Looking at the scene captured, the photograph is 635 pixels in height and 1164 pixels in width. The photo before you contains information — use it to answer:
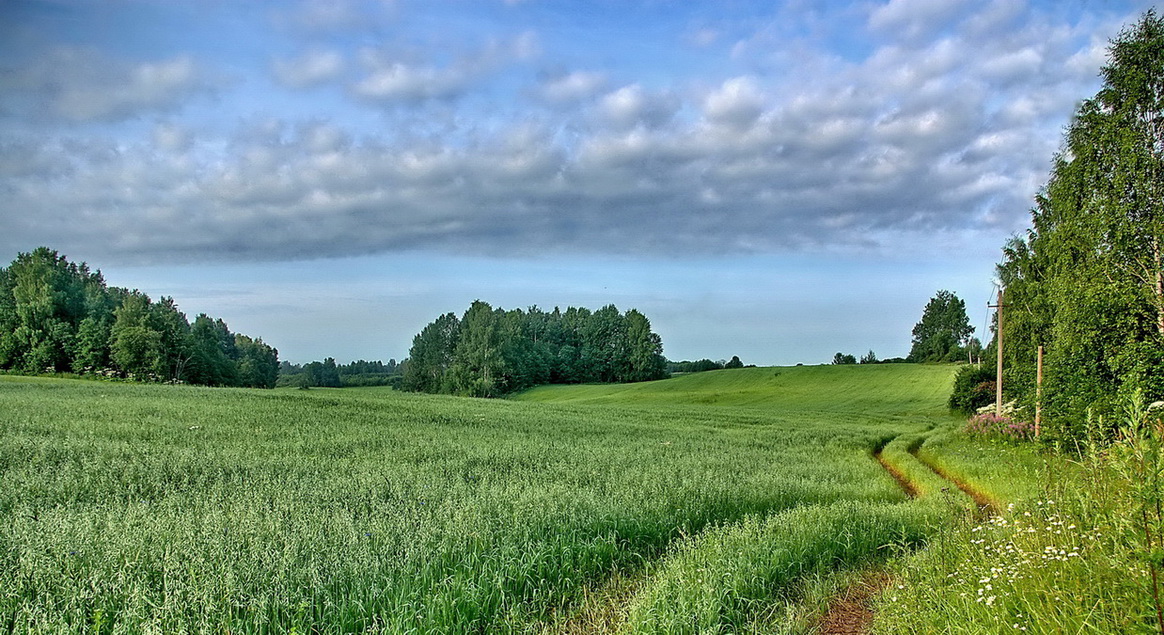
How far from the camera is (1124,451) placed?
14.1 ft

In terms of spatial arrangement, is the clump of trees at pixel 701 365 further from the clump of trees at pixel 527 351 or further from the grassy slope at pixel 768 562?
the grassy slope at pixel 768 562

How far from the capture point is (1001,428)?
29.0m

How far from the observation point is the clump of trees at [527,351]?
96.1 meters

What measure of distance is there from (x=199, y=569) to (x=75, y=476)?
6.95m

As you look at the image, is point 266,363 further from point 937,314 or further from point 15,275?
point 937,314

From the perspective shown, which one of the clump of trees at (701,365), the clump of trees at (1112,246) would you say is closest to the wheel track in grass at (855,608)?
the clump of trees at (1112,246)

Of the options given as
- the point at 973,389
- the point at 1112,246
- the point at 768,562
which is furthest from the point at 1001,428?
the point at 768,562

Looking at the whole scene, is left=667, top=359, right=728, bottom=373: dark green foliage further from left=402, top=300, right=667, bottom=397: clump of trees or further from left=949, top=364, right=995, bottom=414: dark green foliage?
left=949, top=364, right=995, bottom=414: dark green foliage

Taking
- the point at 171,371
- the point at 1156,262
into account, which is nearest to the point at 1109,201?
the point at 1156,262

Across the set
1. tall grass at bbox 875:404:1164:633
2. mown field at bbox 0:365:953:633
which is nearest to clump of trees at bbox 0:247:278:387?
mown field at bbox 0:365:953:633

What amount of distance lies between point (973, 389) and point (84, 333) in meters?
90.9

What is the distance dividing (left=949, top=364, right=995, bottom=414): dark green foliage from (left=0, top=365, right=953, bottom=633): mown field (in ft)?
130

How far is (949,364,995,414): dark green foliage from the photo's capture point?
50.1 m

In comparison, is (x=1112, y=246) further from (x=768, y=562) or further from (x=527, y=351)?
(x=527, y=351)
